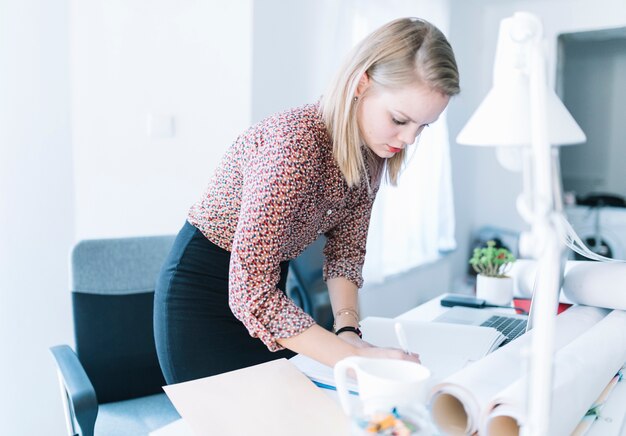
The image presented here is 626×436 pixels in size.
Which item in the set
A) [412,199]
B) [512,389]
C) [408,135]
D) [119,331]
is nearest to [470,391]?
[512,389]

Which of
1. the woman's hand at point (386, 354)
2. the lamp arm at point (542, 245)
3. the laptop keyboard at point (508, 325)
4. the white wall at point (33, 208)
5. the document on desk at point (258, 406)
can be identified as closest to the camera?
the lamp arm at point (542, 245)

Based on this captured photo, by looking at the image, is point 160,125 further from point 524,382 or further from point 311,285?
point 524,382

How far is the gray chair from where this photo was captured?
4.76 feet

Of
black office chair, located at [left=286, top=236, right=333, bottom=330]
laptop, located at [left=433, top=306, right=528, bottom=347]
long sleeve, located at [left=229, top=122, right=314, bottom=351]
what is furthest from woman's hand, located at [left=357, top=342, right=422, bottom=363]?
black office chair, located at [left=286, top=236, right=333, bottom=330]

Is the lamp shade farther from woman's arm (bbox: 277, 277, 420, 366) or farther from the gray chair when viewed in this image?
the gray chair

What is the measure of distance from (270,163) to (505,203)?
4004 mm

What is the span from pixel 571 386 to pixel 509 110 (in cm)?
37

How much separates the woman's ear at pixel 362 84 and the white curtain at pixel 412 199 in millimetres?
1810

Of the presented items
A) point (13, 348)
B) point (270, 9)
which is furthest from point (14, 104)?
point (270, 9)

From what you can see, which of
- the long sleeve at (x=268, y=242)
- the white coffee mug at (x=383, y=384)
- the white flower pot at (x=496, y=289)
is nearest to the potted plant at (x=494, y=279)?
the white flower pot at (x=496, y=289)

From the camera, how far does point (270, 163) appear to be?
974 mm

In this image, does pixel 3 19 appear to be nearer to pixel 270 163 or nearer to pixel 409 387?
pixel 270 163

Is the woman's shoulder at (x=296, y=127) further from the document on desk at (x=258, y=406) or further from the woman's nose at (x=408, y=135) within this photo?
the document on desk at (x=258, y=406)

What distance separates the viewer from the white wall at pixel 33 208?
1968mm
